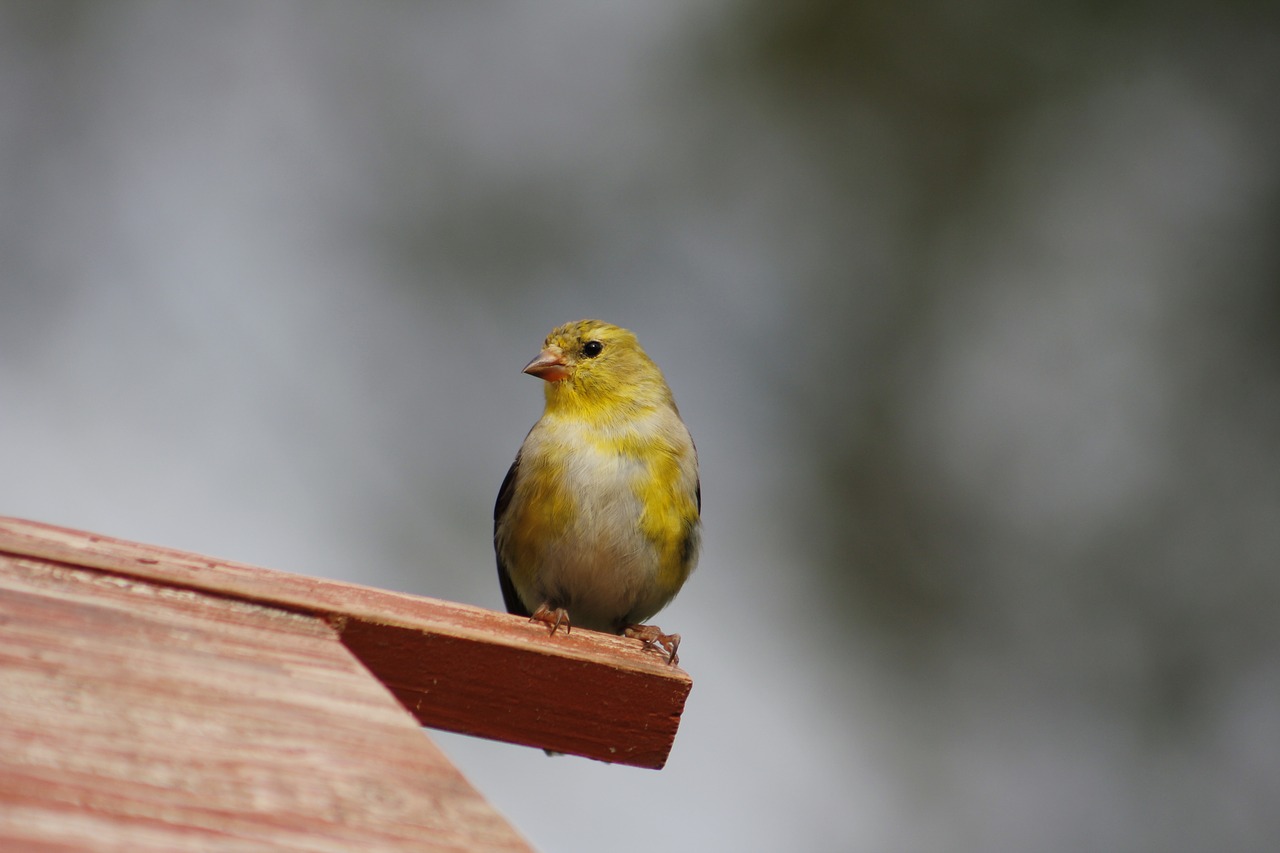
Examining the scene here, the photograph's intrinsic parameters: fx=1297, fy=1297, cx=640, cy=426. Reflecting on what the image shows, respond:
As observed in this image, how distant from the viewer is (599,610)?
4.42m

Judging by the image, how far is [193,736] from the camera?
155cm

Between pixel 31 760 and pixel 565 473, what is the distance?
281 cm

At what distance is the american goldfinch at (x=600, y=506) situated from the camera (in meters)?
4.12

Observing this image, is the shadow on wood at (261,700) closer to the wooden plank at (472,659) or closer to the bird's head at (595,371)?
the wooden plank at (472,659)

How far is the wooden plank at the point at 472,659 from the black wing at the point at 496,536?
81.3 inches

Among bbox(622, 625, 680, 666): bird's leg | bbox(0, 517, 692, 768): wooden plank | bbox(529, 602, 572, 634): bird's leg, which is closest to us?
bbox(0, 517, 692, 768): wooden plank

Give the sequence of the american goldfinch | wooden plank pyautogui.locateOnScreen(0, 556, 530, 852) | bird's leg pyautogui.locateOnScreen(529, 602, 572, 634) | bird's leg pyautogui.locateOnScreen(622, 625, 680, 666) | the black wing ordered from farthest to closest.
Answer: the black wing
the american goldfinch
bird's leg pyautogui.locateOnScreen(622, 625, 680, 666)
bird's leg pyautogui.locateOnScreen(529, 602, 572, 634)
wooden plank pyautogui.locateOnScreen(0, 556, 530, 852)

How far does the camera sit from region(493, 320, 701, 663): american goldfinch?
4.12m

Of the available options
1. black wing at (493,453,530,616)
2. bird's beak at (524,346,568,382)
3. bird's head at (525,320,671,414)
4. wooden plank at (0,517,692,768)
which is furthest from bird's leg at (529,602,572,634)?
bird's beak at (524,346,568,382)

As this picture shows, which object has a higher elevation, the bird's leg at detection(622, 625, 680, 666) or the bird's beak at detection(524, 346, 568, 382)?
the bird's beak at detection(524, 346, 568, 382)

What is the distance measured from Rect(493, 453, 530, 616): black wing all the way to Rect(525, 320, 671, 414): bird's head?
323mm

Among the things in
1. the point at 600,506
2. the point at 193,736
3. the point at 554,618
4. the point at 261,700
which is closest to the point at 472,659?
the point at 261,700

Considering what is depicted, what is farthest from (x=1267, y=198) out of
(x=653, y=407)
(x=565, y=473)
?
(x=565, y=473)

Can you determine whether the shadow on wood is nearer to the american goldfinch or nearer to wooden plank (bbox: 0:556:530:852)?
wooden plank (bbox: 0:556:530:852)
